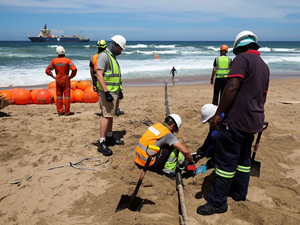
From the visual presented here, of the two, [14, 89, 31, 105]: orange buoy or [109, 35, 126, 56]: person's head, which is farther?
[14, 89, 31, 105]: orange buoy

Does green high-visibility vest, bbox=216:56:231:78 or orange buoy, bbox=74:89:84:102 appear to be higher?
green high-visibility vest, bbox=216:56:231:78

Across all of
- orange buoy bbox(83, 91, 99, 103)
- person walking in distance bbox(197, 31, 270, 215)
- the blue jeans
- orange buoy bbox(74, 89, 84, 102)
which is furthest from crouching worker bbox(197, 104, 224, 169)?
orange buoy bbox(74, 89, 84, 102)

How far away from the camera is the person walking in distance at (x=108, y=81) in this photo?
4160 millimetres

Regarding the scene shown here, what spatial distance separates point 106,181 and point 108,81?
1625mm

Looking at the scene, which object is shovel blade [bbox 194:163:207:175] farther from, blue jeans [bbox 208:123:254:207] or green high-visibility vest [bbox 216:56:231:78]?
green high-visibility vest [bbox 216:56:231:78]

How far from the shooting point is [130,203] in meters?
2.93

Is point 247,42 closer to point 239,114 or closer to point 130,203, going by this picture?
point 239,114

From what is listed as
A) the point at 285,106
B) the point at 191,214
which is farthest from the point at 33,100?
the point at 285,106

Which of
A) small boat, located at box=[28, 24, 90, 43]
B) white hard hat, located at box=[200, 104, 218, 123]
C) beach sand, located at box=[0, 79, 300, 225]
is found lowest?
beach sand, located at box=[0, 79, 300, 225]

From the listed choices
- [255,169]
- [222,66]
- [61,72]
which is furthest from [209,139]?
[61,72]

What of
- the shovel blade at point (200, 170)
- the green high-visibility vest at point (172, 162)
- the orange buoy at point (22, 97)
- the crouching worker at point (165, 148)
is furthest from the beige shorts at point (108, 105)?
the orange buoy at point (22, 97)

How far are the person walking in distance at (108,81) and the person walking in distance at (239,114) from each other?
78.8 inches

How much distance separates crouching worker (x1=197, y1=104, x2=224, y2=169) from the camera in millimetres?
3672

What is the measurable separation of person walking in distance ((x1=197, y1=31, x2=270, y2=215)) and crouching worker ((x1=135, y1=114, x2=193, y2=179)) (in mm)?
720
